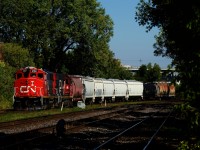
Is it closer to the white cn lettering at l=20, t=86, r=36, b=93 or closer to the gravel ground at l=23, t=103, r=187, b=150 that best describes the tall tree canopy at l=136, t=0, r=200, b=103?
the gravel ground at l=23, t=103, r=187, b=150

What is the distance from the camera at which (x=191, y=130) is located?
11.1 m

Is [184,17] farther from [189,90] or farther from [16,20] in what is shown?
[16,20]

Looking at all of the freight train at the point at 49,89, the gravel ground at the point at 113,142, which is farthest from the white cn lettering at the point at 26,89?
the gravel ground at the point at 113,142

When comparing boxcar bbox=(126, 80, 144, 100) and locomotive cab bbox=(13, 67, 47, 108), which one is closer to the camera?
locomotive cab bbox=(13, 67, 47, 108)

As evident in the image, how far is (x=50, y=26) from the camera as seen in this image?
72938 millimetres

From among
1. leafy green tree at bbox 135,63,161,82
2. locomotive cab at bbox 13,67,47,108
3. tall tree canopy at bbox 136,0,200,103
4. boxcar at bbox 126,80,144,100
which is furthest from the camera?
leafy green tree at bbox 135,63,161,82

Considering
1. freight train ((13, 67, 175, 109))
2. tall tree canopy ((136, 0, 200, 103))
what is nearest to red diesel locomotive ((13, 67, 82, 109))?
freight train ((13, 67, 175, 109))

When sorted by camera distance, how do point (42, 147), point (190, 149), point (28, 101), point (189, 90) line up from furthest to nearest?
point (28, 101), point (42, 147), point (190, 149), point (189, 90)

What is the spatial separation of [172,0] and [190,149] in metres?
3.93

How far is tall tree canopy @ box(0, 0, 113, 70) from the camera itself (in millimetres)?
72312

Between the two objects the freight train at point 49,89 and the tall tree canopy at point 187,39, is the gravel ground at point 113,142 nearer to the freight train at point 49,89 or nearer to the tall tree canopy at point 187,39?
the tall tree canopy at point 187,39

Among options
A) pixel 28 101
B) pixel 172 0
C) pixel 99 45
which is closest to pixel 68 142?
pixel 172 0

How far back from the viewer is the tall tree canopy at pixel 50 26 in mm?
72312

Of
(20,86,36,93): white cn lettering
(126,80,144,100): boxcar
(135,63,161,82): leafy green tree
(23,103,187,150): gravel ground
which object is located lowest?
(23,103,187,150): gravel ground
